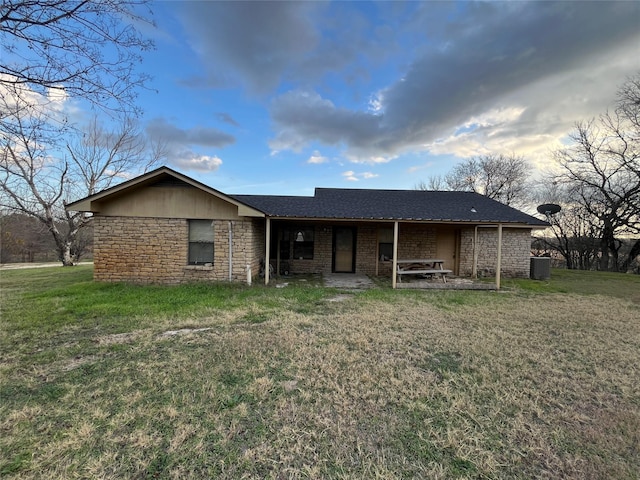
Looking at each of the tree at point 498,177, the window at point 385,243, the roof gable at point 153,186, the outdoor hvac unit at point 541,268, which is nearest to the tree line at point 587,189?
the tree at point 498,177

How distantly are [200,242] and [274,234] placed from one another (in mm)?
3388

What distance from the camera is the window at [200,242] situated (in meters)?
8.73

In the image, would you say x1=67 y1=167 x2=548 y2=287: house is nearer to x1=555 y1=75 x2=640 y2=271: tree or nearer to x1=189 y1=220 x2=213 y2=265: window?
x1=189 y1=220 x2=213 y2=265: window

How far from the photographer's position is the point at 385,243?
38.8 ft

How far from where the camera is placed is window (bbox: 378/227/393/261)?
1175cm

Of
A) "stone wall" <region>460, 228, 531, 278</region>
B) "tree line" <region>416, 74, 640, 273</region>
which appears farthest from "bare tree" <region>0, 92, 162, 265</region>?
"tree line" <region>416, 74, 640, 273</region>

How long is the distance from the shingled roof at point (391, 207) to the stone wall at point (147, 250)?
2.27 metres

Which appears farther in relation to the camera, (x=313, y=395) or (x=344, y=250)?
(x=344, y=250)

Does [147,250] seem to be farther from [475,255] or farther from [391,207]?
[475,255]

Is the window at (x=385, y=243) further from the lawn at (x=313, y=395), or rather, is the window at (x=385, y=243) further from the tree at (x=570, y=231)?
the tree at (x=570, y=231)

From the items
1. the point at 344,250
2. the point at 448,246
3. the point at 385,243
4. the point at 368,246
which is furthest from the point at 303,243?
the point at 448,246

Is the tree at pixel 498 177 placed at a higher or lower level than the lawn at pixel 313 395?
higher

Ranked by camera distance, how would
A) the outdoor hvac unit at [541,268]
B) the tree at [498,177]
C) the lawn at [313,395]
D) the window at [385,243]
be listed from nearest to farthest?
the lawn at [313,395], the outdoor hvac unit at [541,268], the window at [385,243], the tree at [498,177]

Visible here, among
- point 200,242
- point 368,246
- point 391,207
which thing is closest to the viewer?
point 200,242
